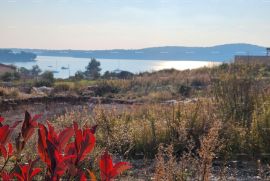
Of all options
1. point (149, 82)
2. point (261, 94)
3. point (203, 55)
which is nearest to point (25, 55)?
point (203, 55)

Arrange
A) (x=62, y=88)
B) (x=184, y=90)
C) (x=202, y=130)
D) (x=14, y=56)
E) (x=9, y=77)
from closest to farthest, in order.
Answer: (x=202, y=130) → (x=184, y=90) → (x=62, y=88) → (x=9, y=77) → (x=14, y=56)

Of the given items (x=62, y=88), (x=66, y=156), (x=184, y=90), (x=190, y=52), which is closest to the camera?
(x=66, y=156)

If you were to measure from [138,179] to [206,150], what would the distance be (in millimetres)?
1997

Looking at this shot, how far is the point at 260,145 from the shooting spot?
707cm

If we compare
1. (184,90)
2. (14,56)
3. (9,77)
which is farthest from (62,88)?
(14,56)

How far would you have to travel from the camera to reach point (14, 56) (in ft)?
378

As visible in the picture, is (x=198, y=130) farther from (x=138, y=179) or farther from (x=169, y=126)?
(x=138, y=179)

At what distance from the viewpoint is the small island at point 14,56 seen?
10738 cm

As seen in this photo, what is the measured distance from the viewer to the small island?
10738 cm

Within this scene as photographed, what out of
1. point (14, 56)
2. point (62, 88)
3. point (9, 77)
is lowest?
point (14, 56)

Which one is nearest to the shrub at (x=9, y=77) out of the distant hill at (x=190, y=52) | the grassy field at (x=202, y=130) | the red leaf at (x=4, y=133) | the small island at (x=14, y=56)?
the grassy field at (x=202, y=130)

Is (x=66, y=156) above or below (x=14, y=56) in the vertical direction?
above

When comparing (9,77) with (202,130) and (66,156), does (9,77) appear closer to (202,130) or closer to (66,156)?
(202,130)

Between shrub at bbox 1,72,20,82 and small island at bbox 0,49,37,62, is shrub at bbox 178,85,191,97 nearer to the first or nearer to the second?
shrub at bbox 1,72,20,82
